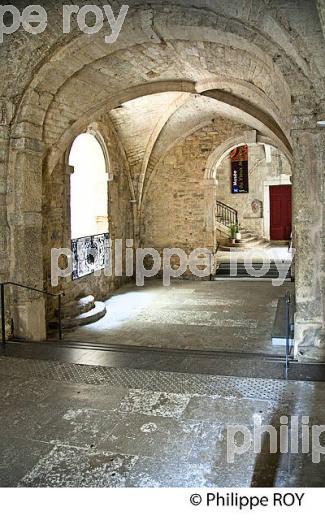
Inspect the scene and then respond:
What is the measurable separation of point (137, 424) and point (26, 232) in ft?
10.6

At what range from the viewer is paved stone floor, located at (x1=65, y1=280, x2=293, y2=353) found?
6.47m

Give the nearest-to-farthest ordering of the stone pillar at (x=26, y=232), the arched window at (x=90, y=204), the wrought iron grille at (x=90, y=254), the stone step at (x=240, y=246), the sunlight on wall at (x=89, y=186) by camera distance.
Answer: the stone pillar at (x=26, y=232) → the wrought iron grille at (x=90, y=254) → the arched window at (x=90, y=204) → the sunlight on wall at (x=89, y=186) → the stone step at (x=240, y=246)

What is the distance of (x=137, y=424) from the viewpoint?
3385 mm

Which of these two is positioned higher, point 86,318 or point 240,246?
point 240,246

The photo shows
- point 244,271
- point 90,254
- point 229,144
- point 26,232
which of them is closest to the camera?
point 26,232

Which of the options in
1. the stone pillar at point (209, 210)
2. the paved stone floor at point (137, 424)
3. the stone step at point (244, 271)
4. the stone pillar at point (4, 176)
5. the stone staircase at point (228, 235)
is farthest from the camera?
the stone staircase at point (228, 235)

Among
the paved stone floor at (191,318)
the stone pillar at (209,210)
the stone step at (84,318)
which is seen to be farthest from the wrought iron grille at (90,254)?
the stone pillar at (209,210)

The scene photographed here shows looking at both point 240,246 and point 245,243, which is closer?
point 240,246

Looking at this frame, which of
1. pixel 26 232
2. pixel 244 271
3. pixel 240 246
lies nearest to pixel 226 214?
pixel 240 246

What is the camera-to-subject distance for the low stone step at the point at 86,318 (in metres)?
7.30

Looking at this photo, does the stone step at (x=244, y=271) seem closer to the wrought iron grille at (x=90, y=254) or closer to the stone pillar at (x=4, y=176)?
the wrought iron grille at (x=90, y=254)

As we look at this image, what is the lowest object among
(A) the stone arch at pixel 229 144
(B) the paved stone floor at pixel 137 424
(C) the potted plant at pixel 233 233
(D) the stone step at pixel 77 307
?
(B) the paved stone floor at pixel 137 424

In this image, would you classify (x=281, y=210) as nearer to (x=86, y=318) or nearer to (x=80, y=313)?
(x=80, y=313)

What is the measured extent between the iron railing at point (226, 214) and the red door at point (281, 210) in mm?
1853
